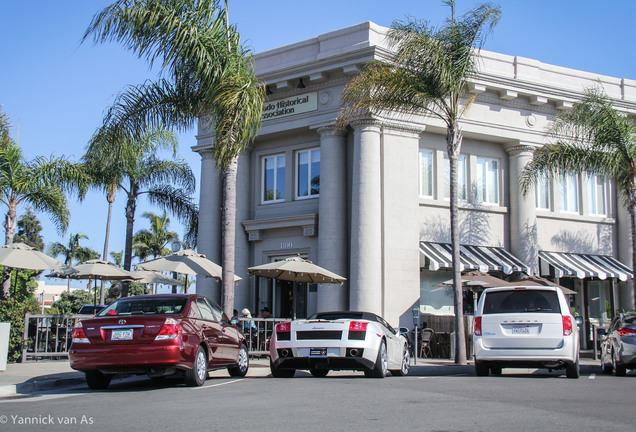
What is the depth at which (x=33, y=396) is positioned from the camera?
419 inches

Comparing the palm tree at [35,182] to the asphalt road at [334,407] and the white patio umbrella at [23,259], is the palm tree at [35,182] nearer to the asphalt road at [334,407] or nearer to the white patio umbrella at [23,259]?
the white patio umbrella at [23,259]

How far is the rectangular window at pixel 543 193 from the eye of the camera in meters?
27.8

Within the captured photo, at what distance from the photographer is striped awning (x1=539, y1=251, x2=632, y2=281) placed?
1045 inches

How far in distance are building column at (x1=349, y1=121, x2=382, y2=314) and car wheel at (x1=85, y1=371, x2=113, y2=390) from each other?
1208 centimetres

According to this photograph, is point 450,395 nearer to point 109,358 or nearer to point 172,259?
point 109,358

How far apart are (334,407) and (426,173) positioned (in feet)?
58.9

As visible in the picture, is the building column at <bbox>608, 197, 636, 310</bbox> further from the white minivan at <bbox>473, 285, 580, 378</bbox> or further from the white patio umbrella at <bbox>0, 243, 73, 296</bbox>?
the white patio umbrella at <bbox>0, 243, 73, 296</bbox>

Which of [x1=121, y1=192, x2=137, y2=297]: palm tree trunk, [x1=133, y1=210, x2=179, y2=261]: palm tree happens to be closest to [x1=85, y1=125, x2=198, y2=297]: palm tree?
[x1=121, y1=192, x2=137, y2=297]: palm tree trunk

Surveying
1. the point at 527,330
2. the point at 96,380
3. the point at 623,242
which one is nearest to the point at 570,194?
the point at 623,242

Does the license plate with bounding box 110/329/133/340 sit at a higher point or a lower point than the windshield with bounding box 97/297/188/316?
lower

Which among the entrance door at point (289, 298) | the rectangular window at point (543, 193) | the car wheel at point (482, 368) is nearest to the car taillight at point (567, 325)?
the car wheel at point (482, 368)

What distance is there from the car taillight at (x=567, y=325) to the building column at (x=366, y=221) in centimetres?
995

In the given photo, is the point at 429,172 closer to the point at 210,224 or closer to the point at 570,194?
the point at 570,194

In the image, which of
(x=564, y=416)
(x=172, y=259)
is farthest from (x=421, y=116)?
(x=564, y=416)
